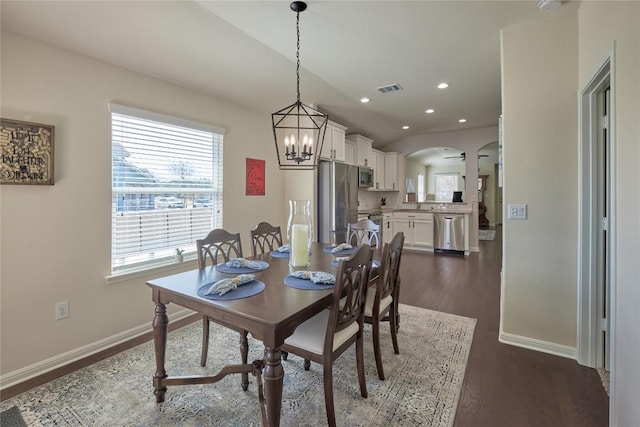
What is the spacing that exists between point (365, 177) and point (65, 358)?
4.98 m

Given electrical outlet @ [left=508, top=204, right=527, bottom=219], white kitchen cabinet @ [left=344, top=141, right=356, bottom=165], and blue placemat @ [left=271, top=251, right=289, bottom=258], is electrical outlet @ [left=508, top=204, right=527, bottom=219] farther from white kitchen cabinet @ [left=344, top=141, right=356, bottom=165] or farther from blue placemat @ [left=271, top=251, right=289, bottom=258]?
white kitchen cabinet @ [left=344, top=141, right=356, bottom=165]

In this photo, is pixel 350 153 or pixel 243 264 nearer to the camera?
pixel 243 264

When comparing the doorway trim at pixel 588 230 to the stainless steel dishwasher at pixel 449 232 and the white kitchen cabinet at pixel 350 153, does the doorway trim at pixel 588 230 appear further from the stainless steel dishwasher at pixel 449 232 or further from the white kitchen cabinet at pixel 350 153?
the stainless steel dishwasher at pixel 449 232

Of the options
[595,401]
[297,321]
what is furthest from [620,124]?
[297,321]

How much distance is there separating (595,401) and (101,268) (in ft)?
11.9

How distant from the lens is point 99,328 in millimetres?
2477

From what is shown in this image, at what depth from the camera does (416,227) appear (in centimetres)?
666

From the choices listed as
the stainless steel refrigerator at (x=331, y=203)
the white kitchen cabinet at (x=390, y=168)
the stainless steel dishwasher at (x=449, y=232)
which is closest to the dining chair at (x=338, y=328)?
the stainless steel refrigerator at (x=331, y=203)

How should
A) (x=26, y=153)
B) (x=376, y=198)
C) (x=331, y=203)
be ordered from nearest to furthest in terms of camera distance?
(x=26, y=153), (x=331, y=203), (x=376, y=198)

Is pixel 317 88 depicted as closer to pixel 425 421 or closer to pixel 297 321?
pixel 297 321

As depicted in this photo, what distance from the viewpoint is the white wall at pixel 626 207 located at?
4.17 ft

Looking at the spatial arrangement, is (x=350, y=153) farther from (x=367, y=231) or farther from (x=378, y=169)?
(x=367, y=231)

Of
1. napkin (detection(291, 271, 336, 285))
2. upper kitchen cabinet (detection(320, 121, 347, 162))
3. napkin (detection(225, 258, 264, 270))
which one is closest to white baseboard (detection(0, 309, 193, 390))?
napkin (detection(225, 258, 264, 270))

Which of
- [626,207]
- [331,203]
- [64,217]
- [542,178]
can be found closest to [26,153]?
[64,217]
